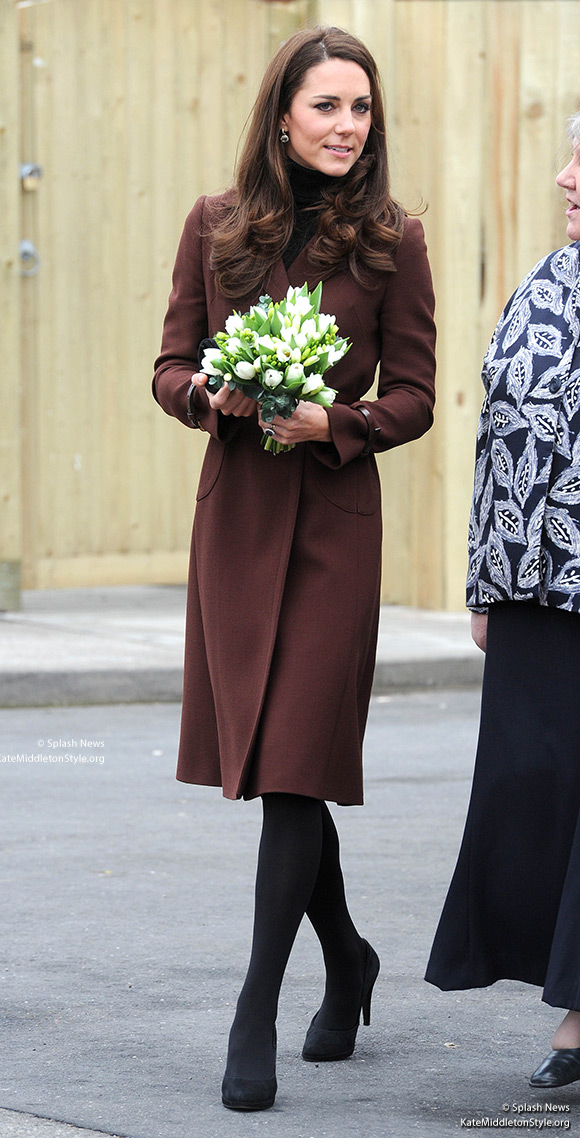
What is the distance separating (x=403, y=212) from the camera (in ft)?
12.0

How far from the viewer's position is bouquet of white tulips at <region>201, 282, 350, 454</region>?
10.8 feet

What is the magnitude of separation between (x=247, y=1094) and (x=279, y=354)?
132cm

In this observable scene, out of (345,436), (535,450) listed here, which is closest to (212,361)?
(345,436)

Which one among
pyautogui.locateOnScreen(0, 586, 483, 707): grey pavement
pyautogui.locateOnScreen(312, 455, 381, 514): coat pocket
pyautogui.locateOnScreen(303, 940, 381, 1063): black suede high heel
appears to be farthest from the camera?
pyautogui.locateOnScreen(0, 586, 483, 707): grey pavement

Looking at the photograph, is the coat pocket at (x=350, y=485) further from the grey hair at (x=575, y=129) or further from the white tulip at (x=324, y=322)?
the grey hair at (x=575, y=129)

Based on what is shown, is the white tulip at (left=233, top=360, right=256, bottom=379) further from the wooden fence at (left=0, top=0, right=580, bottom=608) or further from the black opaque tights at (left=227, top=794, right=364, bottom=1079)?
the wooden fence at (left=0, top=0, right=580, bottom=608)

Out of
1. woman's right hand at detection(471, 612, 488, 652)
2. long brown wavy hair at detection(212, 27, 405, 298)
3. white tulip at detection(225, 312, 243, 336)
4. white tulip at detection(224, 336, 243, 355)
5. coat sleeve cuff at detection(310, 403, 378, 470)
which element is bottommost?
woman's right hand at detection(471, 612, 488, 652)

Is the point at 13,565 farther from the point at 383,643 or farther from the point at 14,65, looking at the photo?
the point at 14,65

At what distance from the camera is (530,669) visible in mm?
3441

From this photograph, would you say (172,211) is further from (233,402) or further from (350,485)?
(233,402)

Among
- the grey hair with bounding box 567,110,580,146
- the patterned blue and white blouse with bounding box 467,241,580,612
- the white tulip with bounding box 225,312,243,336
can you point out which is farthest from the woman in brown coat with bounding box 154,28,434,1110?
→ the grey hair with bounding box 567,110,580,146

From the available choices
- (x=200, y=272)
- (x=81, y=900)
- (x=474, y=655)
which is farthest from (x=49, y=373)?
(x=200, y=272)

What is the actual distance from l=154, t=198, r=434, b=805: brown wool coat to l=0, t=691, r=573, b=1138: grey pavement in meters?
0.55

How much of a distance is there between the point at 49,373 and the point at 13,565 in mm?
1094
